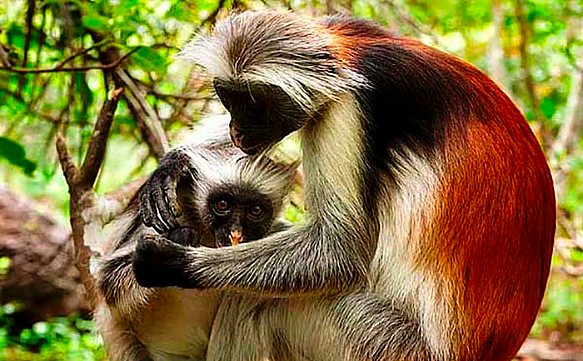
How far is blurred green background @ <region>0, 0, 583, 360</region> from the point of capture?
659 centimetres

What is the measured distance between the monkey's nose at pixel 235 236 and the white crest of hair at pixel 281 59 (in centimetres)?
77

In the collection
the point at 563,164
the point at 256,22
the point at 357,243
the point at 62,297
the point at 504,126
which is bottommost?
the point at 62,297

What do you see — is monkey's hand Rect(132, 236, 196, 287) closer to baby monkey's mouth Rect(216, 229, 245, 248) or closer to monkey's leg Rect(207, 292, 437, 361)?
baby monkey's mouth Rect(216, 229, 245, 248)

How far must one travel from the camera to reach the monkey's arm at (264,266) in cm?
462

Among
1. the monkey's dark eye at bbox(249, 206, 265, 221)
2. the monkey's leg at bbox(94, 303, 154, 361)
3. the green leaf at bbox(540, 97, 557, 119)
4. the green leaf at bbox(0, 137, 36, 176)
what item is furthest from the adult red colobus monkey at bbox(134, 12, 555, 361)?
the green leaf at bbox(540, 97, 557, 119)

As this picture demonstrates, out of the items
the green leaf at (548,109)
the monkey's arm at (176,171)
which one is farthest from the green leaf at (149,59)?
the green leaf at (548,109)

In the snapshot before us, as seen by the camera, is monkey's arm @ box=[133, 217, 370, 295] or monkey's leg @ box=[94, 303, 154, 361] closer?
monkey's arm @ box=[133, 217, 370, 295]

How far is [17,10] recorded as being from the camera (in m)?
7.37

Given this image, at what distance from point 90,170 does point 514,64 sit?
801 centimetres

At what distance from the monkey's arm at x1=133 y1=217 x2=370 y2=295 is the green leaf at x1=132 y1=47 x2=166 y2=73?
183 cm

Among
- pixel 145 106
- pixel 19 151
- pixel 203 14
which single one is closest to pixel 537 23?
pixel 203 14

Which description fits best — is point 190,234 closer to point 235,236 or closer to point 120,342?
point 235,236

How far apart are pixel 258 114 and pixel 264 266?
693 millimetres

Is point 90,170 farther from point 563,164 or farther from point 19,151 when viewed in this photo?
point 563,164
